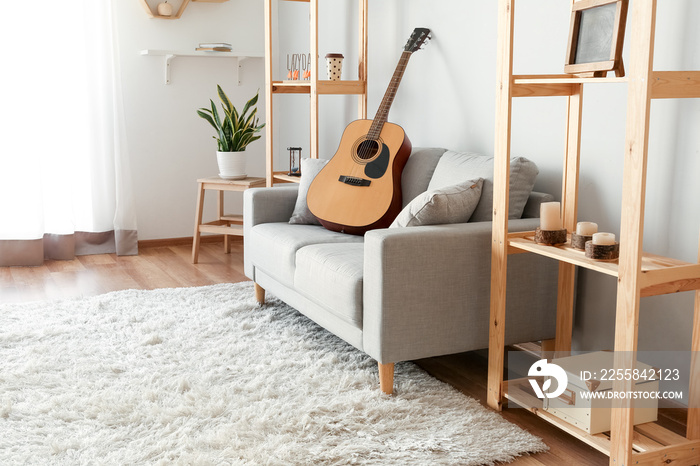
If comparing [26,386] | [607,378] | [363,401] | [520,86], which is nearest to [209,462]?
[363,401]

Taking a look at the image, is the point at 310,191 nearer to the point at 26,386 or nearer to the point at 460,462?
the point at 26,386

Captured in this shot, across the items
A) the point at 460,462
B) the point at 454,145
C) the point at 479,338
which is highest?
the point at 454,145

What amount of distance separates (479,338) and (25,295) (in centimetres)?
247

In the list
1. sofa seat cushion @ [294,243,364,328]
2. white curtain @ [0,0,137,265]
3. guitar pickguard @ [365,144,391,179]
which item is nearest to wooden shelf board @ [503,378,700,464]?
sofa seat cushion @ [294,243,364,328]

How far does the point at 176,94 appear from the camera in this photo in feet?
16.4

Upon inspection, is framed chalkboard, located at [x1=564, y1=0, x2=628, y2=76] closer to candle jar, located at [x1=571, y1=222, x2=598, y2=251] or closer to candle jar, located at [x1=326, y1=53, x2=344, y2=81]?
candle jar, located at [x1=571, y1=222, x2=598, y2=251]

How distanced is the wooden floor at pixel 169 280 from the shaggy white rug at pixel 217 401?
0.11 meters

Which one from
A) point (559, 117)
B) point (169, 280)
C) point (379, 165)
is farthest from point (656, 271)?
point (169, 280)

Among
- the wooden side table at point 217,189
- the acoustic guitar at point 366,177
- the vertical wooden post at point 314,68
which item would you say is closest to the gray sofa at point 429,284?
the acoustic guitar at point 366,177

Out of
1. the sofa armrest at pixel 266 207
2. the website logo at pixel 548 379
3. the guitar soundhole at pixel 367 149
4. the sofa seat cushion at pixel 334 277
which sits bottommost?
the website logo at pixel 548 379

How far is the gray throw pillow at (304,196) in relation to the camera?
3.36m

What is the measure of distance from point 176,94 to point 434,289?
3.23 m

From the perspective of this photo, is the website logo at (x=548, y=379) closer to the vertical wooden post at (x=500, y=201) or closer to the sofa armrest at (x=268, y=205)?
the vertical wooden post at (x=500, y=201)

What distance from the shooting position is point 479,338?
8.11 ft
